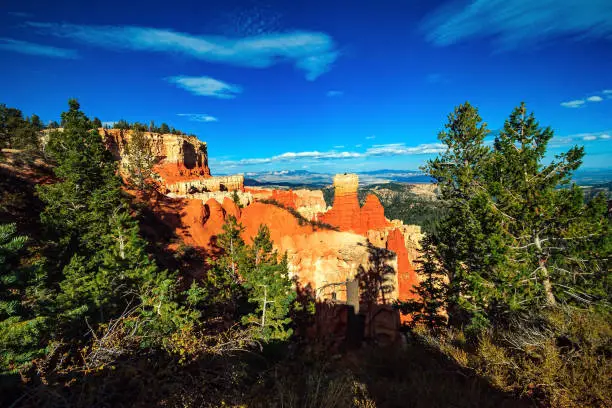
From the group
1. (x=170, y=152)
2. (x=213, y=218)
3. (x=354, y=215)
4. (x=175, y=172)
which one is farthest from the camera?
(x=170, y=152)

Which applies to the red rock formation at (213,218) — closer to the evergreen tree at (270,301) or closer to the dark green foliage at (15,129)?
the evergreen tree at (270,301)

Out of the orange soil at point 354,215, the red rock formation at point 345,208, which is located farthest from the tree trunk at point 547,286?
the orange soil at point 354,215

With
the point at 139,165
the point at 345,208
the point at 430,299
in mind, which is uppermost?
the point at 139,165

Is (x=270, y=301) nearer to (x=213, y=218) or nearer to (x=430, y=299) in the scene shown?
(x=430, y=299)

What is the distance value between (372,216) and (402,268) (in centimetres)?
1296

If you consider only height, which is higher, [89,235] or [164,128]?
[164,128]

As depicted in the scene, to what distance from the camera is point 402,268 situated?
142ft

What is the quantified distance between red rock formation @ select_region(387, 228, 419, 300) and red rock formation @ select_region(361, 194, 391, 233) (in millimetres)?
5926

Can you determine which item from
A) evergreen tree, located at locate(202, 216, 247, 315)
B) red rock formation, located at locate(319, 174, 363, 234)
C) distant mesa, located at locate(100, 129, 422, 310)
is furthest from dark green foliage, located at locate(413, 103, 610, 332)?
red rock formation, located at locate(319, 174, 363, 234)

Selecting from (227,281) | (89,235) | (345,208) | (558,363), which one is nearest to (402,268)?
(345,208)

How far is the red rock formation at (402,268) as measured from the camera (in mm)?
39781

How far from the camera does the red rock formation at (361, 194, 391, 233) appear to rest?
52.6 m

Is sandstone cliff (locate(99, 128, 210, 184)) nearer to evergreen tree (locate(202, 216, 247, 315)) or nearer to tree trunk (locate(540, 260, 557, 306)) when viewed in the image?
evergreen tree (locate(202, 216, 247, 315))

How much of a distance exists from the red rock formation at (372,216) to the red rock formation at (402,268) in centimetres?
593
